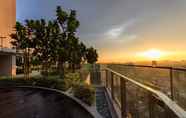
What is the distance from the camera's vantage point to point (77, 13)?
16094 mm

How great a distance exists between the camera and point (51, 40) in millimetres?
15547

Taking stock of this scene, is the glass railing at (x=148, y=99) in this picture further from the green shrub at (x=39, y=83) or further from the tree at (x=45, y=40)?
the tree at (x=45, y=40)

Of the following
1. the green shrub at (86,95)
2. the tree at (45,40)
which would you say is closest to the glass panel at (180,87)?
the green shrub at (86,95)

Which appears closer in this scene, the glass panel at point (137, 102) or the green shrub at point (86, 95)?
the glass panel at point (137, 102)

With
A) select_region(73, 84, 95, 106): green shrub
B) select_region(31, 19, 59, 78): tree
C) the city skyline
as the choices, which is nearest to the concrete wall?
the city skyline

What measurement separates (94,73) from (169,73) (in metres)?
12.1

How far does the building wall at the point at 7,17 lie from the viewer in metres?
21.9

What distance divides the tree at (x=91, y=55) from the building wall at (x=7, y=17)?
861cm

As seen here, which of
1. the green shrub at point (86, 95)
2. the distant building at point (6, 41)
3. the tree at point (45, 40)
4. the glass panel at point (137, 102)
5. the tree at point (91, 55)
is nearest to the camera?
the glass panel at point (137, 102)

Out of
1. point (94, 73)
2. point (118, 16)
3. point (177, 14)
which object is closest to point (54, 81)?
point (94, 73)

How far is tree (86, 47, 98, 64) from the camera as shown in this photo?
79.3 ft

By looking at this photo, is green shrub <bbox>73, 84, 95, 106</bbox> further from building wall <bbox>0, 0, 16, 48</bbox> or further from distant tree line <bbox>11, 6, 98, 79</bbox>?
building wall <bbox>0, 0, 16, 48</bbox>

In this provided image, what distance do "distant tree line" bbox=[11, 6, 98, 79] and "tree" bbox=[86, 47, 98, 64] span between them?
7.01m

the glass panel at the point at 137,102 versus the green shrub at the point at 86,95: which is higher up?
the glass panel at the point at 137,102
